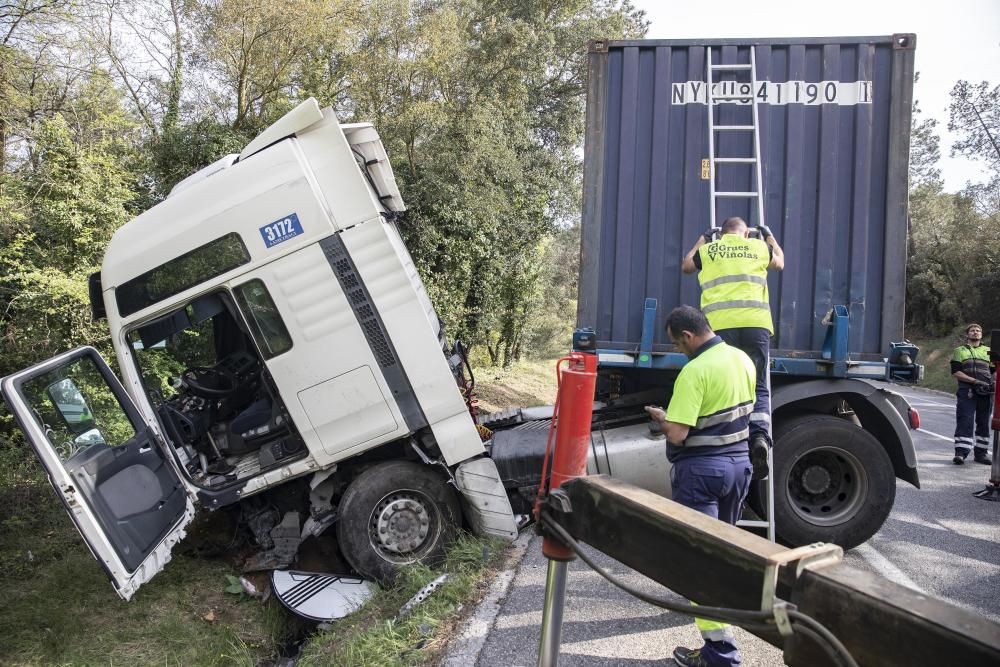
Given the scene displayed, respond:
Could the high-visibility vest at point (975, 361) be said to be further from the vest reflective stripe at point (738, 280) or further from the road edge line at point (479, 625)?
the road edge line at point (479, 625)

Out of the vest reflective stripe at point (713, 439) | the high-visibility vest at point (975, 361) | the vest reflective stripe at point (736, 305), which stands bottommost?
the high-visibility vest at point (975, 361)

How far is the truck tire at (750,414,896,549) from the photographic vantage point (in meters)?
4.61

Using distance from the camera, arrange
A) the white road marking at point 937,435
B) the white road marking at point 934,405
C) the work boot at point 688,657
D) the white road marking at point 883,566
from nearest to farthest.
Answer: the work boot at point 688,657 < the white road marking at point 883,566 < the white road marking at point 937,435 < the white road marking at point 934,405

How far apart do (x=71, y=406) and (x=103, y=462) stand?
0.43 m

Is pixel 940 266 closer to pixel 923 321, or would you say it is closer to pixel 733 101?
pixel 923 321

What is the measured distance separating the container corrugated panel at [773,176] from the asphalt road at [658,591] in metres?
1.49

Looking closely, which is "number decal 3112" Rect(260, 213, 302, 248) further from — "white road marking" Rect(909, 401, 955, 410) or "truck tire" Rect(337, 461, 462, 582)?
"white road marking" Rect(909, 401, 955, 410)

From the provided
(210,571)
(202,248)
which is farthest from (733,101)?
(210,571)

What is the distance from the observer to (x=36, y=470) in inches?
269

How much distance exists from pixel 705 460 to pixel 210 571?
3.87 metres

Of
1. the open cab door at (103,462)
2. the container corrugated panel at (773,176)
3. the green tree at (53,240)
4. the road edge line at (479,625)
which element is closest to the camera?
the road edge line at (479,625)

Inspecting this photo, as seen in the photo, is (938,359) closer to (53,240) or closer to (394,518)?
(394,518)

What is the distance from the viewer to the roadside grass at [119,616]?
405cm

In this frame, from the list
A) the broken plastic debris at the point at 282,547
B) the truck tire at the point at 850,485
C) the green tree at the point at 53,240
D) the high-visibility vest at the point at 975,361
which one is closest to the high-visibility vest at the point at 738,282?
the truck tire at the point at 850,485
